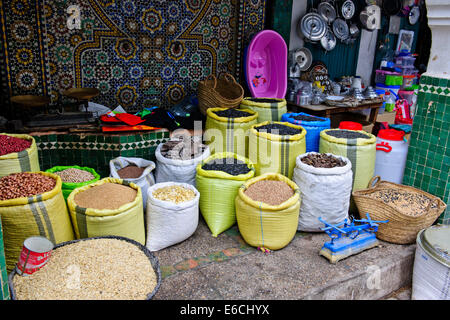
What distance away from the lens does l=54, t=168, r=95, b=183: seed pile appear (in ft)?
10.5

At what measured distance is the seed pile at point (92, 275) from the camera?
2148mm

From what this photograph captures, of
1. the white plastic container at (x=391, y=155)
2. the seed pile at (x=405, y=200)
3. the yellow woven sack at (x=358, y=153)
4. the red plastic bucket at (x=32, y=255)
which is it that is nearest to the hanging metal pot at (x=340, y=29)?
the white plastic container at (x=391, y=155)

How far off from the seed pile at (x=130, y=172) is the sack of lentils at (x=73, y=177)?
0.23 meters

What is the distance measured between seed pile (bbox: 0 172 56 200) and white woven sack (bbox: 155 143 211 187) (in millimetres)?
978

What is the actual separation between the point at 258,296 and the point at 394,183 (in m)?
1.83

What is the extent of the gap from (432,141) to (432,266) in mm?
1168

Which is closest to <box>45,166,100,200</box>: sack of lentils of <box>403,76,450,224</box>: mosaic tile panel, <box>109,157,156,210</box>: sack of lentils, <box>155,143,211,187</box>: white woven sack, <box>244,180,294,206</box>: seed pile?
<box>109,157,156,210</box>: sack of lentils

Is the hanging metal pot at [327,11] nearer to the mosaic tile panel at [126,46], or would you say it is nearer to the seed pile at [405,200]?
the mosaic tile panel at [126,46]

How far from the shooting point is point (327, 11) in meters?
5.76

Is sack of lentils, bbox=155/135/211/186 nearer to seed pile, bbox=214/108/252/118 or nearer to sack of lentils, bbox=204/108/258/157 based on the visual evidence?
sack of lentils, bbox=204/108/258/157

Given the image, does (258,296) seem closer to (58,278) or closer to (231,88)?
(58,278)

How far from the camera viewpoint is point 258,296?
253 cm

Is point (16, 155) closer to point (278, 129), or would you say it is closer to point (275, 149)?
point (275, 149)

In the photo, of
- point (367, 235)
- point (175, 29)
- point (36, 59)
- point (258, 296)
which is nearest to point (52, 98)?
point (36, 59)
